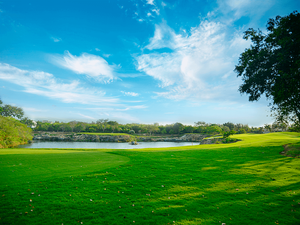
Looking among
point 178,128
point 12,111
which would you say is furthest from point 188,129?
point 12,111

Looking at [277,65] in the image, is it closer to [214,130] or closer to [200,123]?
[214,130]

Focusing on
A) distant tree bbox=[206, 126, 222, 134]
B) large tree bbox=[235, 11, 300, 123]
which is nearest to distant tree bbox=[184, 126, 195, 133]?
distant tree bbox=[206, 126, 222, 134]

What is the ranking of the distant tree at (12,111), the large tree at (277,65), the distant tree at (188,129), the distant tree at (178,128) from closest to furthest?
the large tree at (277,65) → the distant tree at (12,111) → the distant tree at (188,129) → the distant tree at (178,128)

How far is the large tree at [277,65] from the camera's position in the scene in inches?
496

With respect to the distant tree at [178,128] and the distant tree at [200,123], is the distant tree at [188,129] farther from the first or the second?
the distant tree at [200,123]

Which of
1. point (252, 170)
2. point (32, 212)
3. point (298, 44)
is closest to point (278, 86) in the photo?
point (298, 44)

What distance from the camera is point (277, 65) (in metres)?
14.2

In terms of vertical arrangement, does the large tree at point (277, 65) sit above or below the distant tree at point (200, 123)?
above

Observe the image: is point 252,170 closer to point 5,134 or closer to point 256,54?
point 256,54

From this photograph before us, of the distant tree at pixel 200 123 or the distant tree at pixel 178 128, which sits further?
the distant tree at pixel 200 123

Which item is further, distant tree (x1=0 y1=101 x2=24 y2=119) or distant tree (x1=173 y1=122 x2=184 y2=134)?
distant tree (x1=173 y1=122 x2=184 y2=134)

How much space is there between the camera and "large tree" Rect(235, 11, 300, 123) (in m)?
12.6

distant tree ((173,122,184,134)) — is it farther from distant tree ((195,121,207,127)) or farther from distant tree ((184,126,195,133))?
distant tree ((195,121,207,127))

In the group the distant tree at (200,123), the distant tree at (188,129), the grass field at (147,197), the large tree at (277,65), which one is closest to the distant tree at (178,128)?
the distant tree at (188,129)
